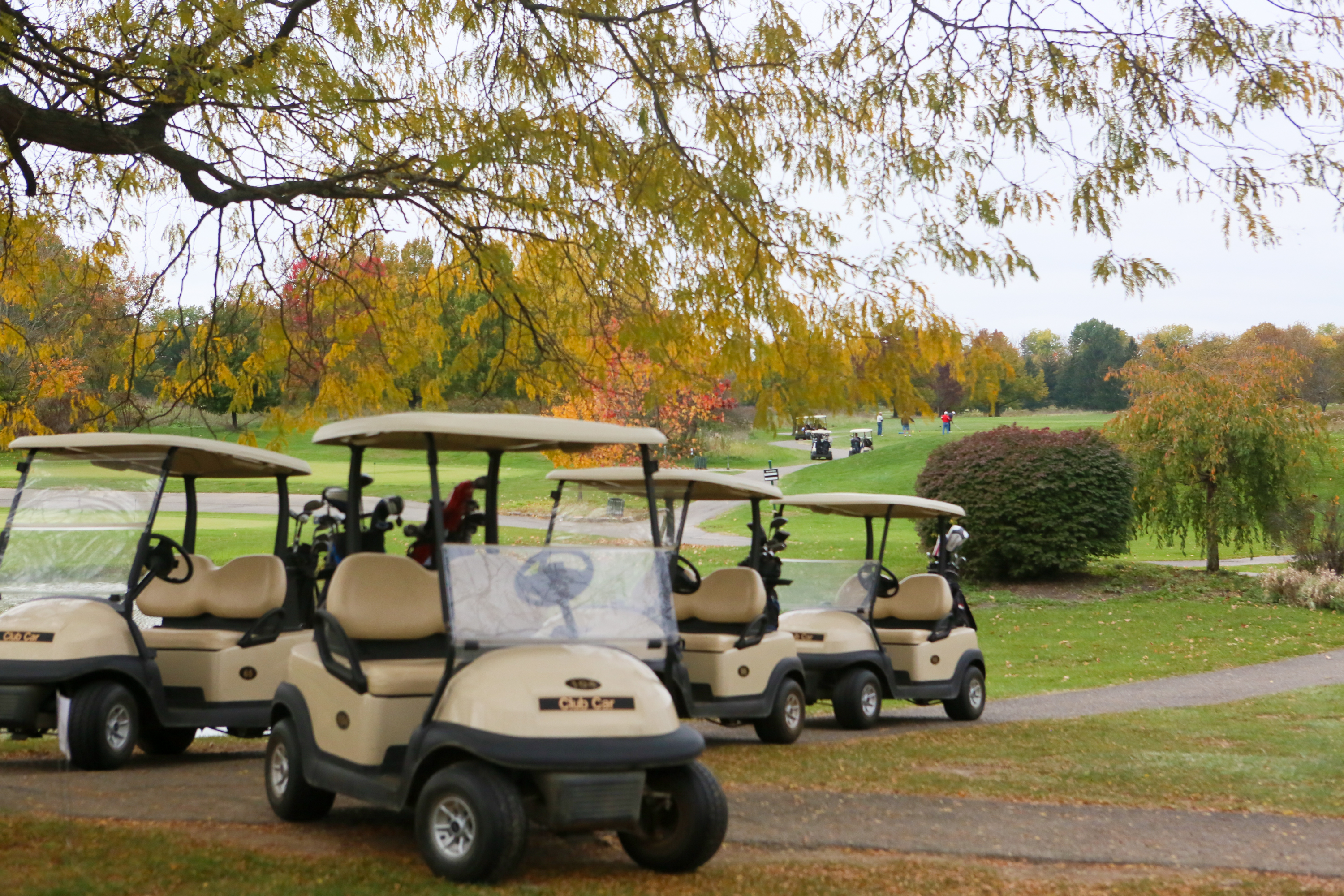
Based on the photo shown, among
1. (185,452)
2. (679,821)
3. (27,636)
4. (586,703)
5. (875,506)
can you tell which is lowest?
(679,821)

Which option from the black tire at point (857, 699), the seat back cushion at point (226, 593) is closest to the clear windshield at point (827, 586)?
the black tire at point (857, 699)

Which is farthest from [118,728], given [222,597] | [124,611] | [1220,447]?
→ [1220,447]

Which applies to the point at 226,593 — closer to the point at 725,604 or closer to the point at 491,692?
the point at 725,604

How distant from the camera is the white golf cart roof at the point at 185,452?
8094 millimetres

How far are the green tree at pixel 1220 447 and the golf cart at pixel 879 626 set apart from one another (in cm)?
1278

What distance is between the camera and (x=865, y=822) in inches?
264

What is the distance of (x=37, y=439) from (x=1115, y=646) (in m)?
13.7

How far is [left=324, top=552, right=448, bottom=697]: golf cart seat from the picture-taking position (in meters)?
6.10

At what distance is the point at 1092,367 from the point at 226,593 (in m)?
96.5

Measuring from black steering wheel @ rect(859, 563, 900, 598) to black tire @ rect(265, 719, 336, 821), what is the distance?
19.4ft

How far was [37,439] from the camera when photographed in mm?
8125

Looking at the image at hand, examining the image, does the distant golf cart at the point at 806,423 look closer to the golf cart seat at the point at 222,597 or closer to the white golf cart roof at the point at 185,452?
the white golf cart roof at the point at 185,452

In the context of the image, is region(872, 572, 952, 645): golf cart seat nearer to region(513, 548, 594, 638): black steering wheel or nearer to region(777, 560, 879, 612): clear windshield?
region(777, 560, 879, 612): clear windshield

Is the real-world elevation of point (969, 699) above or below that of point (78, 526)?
below
